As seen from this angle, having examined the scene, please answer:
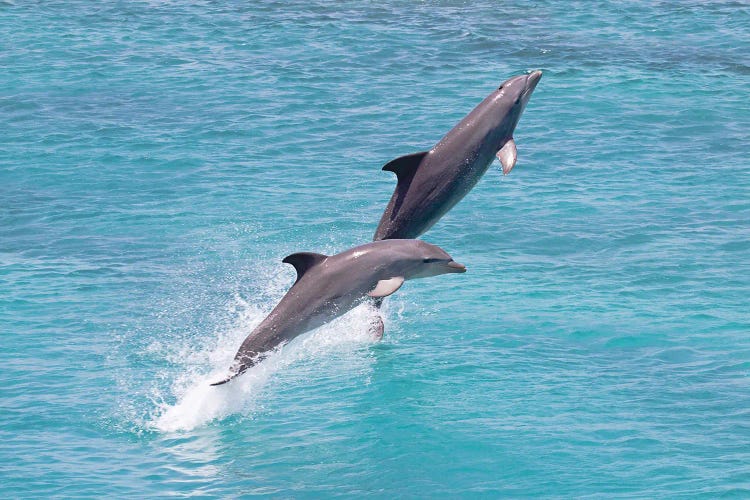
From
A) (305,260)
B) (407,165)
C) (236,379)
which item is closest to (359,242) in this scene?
(236,379)

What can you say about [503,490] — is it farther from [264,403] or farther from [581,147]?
[581,147]

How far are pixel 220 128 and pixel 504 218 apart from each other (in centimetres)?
615

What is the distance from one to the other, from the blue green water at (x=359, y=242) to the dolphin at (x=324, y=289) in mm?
580

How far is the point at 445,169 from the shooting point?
11062 millimetres

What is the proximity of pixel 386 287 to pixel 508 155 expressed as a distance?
1864 mm

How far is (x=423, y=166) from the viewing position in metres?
11.1

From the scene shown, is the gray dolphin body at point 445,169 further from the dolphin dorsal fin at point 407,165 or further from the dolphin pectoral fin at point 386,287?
the dolphin pectoral fin at point 386,287

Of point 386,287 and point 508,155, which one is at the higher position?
point 508,155

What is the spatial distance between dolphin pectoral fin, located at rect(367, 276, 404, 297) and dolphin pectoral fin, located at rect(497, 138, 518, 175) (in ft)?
4.93

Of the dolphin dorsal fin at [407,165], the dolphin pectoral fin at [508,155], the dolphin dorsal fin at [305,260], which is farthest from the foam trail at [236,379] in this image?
the dolphin pectoral fin at [508,155]

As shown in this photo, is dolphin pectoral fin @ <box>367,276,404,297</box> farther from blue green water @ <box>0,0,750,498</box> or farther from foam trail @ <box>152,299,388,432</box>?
blue green water @ <box>0,0,750,498</box>

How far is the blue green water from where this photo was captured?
10.8 m

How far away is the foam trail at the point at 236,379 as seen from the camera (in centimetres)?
1145

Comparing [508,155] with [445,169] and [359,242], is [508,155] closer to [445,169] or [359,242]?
[445,169]
